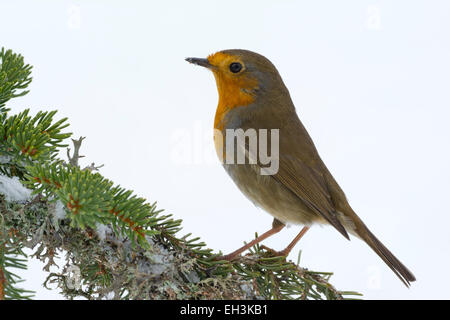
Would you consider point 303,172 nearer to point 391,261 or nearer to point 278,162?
point 278,162

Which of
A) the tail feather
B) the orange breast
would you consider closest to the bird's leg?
the tail feather

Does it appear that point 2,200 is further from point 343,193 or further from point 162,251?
point 343,193

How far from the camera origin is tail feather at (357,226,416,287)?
2555mm

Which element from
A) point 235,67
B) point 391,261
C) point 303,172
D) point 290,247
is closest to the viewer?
point 391,261

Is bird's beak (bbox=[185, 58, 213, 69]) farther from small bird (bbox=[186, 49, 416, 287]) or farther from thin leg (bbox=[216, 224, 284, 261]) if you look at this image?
thin leg (bbox=[216, 224, 284, 261])

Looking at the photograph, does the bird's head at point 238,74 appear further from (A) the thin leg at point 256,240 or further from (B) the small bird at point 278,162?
(A) the thin leg at point 256,240

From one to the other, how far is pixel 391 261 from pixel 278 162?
853 mm

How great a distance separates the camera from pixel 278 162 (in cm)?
289

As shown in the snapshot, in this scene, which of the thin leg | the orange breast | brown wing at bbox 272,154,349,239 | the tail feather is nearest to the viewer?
the thin leg

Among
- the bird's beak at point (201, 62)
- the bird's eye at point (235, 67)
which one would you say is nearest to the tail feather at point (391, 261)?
the bird's eye at point (235, 67)

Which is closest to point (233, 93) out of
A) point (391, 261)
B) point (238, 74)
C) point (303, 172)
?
point (238, 74)

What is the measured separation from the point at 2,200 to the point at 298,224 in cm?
174

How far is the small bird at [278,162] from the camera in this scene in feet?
9.09

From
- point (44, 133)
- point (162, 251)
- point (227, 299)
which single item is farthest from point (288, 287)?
point (44, 133)
